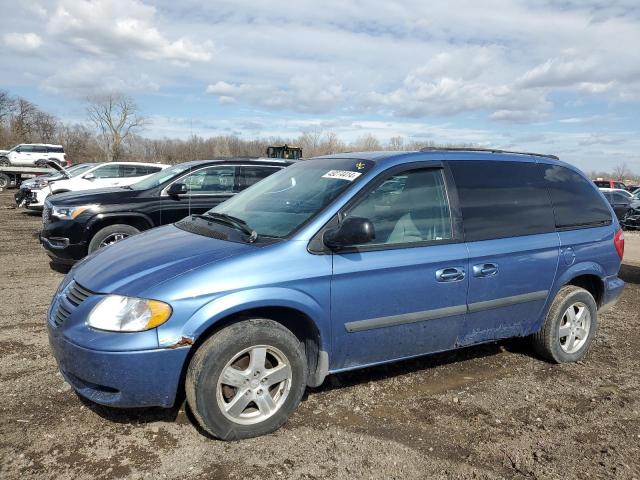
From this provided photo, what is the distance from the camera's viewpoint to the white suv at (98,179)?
14.0 metres

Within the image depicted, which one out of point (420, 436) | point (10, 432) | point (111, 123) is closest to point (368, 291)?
point (420, 436)

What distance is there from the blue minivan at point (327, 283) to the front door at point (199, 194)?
343 cm

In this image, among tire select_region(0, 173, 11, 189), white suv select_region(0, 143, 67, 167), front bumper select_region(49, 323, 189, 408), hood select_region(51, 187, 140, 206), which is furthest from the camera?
white suv select_region(0, 143, 67, 167)

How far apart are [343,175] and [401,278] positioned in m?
0.87

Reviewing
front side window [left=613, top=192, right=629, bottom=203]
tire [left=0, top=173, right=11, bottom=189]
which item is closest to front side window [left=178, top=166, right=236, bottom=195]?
front side window [left=613, top=192, right=629, bottom=203]

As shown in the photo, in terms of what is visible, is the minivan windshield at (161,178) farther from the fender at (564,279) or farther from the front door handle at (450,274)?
the fender at (564,279)

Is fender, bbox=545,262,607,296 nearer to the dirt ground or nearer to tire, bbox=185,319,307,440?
the dirt ground

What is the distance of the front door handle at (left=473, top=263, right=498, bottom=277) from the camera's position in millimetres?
3834

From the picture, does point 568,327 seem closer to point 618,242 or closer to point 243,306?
point 618,242

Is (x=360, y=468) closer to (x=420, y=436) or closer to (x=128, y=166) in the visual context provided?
(x=420, y=436)

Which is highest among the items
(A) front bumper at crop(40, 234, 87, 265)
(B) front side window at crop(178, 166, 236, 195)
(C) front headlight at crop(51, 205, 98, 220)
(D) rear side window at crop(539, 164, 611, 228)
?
(D) rear side window at crop(539, 164, 611, 228)

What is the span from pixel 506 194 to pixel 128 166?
12992 mm

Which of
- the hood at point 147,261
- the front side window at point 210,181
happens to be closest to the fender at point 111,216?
the front side window at point 210,181

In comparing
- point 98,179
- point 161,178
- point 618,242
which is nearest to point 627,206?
point 618,242
